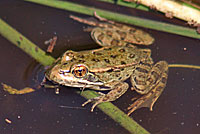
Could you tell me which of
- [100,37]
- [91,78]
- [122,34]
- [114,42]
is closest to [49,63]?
[91,78]

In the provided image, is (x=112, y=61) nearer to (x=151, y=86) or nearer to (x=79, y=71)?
(x=79, y=71)

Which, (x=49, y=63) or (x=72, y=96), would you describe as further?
(x=49, y=63)

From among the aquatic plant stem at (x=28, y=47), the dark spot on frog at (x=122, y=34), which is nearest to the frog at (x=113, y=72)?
the dark spot on frog at (x=122, y=34)

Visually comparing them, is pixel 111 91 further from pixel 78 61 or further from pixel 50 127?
pixel 50 127

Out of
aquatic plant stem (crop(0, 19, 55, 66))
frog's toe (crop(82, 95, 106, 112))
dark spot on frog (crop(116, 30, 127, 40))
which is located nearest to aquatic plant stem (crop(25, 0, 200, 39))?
dark spot on frog (crop(116, 30, 127, 40))

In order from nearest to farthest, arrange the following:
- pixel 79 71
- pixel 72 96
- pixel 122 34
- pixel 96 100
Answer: pixel 79 71 → pixel 96 100 → pixel 72 96 → pixel 122 34

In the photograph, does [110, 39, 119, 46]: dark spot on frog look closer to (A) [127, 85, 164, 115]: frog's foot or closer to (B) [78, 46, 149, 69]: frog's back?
(B) [78, 46, 149, 69]: frog's back

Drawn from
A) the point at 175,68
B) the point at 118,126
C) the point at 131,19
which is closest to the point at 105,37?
the point at 131,19
